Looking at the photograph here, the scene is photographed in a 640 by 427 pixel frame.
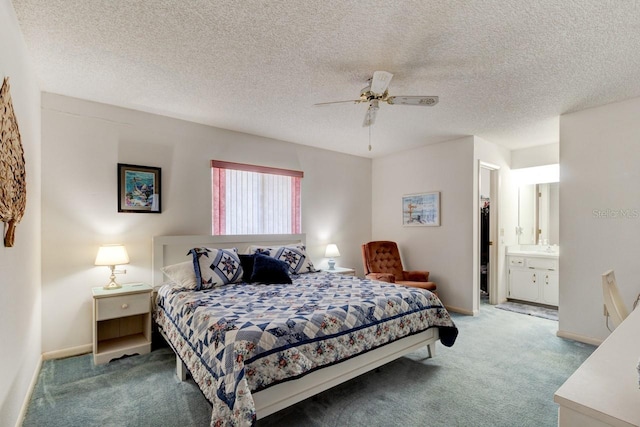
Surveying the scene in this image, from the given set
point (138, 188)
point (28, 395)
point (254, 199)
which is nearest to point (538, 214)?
point (254, 199)

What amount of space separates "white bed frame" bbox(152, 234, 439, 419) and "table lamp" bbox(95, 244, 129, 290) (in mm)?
382

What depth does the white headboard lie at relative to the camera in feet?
11.4

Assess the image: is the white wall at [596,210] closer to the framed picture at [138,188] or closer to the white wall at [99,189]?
the white wall at [99,189]

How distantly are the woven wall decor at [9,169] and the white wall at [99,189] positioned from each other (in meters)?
1.28

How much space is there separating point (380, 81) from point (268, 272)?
2.15m

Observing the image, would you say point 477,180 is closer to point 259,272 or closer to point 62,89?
point 259,272

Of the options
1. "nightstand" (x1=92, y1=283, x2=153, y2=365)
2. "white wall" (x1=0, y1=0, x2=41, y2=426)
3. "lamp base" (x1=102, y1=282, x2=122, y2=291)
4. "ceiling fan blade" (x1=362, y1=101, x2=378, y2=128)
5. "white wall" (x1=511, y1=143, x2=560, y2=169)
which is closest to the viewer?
"white wall" (x1=0, y1=0, x2=41, y2=426)

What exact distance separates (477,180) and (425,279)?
5.32 feet

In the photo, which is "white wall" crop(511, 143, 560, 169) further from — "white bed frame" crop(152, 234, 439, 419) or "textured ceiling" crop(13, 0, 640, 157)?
"white bed frame" crop(152, 234, 439, 419)

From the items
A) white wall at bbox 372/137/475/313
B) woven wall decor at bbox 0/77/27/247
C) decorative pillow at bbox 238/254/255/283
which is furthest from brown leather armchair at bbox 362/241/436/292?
woven wall decor at bbox 0/77/27/247

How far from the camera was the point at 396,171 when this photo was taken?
5.49 m

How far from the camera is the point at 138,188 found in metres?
3.47

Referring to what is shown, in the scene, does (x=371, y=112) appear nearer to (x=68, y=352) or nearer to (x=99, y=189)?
(x=99, y=189)

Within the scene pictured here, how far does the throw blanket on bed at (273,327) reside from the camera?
174cm
